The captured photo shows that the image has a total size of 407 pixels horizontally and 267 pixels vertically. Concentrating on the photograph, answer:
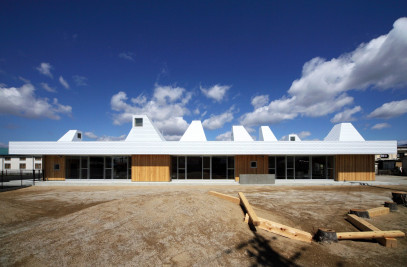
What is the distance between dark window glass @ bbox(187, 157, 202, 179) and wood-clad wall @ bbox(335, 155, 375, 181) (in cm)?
1334

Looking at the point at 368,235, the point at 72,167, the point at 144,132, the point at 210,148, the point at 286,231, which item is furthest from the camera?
the point at 144,132

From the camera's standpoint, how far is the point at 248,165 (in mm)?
19375

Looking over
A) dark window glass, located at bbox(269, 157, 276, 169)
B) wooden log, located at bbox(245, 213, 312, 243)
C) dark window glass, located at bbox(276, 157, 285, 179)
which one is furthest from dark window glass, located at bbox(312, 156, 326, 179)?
wooden log, located at bbox(245, 213, 312, 243)

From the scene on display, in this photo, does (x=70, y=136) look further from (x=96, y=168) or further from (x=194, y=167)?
(x=194, y=167)

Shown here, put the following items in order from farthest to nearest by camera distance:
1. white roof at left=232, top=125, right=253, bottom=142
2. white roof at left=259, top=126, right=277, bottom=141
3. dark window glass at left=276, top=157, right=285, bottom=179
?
1. white roof at left=259, top=126, right=277, bottom=141
2. white roof at left=232, top=125, right=253, bottom=142
3. dark window glass at left=276, top=157, right=285, bottom=179

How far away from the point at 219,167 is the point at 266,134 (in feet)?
35.6

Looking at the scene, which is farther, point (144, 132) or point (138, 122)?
point (138, 122)

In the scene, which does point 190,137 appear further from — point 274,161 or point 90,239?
point 90,239

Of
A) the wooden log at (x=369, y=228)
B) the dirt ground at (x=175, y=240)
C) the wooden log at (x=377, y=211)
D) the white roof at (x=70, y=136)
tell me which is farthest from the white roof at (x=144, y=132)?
the wooden log at (x=377, y=211)

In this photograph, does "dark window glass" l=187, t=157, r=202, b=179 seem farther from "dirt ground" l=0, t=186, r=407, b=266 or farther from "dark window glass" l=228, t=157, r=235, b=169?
"dirt ground" l=0, t=186, r=407, b=266

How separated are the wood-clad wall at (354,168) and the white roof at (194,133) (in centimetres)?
1363

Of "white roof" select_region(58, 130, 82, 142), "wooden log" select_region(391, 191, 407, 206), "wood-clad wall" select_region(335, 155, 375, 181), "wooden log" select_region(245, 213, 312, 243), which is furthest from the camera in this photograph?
"white roof" select_region(58, 130, 82, 142)

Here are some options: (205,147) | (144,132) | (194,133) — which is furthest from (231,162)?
(144,132)

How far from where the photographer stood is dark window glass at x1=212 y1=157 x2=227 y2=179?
1991 cm
